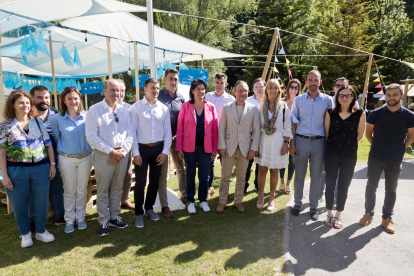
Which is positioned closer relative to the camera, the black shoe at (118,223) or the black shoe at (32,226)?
the black shoe at (32,226)

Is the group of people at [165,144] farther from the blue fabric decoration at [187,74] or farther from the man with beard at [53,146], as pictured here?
the blue fabric decoration at [187,74]

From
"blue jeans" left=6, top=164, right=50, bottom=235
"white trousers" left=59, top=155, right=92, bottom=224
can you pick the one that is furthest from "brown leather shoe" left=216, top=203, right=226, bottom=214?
"blue jeans" left=6, top=164, right=50, bottom=235

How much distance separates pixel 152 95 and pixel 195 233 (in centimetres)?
187

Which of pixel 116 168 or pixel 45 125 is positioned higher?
pixel 45 125

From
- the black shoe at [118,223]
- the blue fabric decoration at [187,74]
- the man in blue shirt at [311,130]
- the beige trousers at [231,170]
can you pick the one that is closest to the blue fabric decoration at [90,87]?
the blue fabric decoration at [187,74]

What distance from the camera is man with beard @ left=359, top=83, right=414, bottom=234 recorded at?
11.3 ft

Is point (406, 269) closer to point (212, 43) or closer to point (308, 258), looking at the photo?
point (308, 258)

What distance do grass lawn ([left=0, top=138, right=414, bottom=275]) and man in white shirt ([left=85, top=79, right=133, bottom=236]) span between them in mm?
391

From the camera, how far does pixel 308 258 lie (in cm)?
303

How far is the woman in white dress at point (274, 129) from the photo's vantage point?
3953 millimetres

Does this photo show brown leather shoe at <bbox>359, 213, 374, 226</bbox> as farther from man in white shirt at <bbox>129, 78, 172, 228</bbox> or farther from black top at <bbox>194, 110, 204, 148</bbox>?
man in white shirt at <bbox>129, 78, 172, 228</bbox>

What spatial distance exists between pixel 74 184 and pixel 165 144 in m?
1.25

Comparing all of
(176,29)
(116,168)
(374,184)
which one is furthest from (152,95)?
(176,29)

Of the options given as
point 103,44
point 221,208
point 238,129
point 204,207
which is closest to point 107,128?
point 238,129
